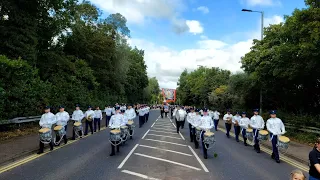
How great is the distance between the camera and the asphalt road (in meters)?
8.60

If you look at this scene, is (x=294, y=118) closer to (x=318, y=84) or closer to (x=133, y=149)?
Result: (x=318, y=84)

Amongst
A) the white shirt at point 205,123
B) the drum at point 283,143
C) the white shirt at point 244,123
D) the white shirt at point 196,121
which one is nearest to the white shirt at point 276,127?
the drum at point 283,143

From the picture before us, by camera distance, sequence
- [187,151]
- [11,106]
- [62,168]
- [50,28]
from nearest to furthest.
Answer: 1. [62,168]
2. [187,151]
3. [11,106]
4. [50,28]

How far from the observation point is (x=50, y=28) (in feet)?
97.1

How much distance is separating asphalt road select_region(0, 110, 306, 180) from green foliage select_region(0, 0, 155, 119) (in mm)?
6664

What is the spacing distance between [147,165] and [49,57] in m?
23.4

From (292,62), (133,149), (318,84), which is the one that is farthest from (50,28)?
(318,84)

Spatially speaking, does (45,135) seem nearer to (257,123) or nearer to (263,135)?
(263,135)

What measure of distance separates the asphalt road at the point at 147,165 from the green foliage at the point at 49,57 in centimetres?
666

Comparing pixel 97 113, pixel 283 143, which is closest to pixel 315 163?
pixel 283 143

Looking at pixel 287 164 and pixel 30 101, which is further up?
pixel 30 101

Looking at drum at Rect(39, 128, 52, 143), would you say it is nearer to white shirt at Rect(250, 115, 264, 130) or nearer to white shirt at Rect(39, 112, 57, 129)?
white shirt at Rect(39, 112, 57, 129)

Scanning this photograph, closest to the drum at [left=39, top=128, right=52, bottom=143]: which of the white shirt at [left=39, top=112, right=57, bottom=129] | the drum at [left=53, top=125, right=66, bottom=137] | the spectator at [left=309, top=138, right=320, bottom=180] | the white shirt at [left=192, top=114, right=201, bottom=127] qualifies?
the white shirt at [left=39, top=112, right=57, bottom=129]

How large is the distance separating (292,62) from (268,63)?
2.96 m
